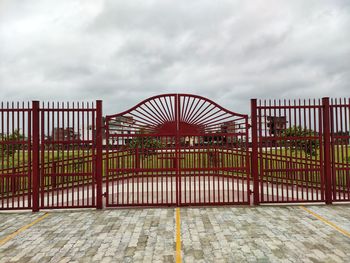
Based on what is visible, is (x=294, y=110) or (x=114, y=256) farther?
(x=294, y=110)

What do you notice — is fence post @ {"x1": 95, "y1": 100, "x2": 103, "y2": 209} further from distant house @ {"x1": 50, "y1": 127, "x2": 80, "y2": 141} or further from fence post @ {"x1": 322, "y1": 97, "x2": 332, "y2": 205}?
fence post @ {"x1": 322, "y1": 97, "x2": 332, "y2": 205}

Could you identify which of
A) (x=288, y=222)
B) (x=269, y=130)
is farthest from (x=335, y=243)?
(x=269, y=130)

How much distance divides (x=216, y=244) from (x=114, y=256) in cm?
193

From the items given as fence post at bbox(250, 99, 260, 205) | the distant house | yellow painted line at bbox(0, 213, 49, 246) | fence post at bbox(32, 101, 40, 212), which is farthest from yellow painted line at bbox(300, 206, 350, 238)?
fence post at bbox(32, 101, 40, 212)

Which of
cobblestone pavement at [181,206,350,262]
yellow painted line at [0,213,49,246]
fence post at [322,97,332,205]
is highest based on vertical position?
fence post at [322,97,332,205]

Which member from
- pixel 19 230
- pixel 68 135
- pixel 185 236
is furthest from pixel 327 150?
pixel 19 230

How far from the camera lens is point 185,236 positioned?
469 centimetres

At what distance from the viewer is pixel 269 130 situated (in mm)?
6422

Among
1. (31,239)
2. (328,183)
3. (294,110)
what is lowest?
(31,239)

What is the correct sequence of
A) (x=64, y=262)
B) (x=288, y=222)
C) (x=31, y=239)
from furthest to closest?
(x=288, y=222), (x=31, y=239), (x=64, y=262)

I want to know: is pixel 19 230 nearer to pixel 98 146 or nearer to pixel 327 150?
pixel 98 146

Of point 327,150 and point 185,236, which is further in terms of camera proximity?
point 327,150

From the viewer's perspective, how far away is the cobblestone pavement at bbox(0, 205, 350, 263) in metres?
3.95

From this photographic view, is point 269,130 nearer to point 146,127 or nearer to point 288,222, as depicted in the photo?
point 288,222
